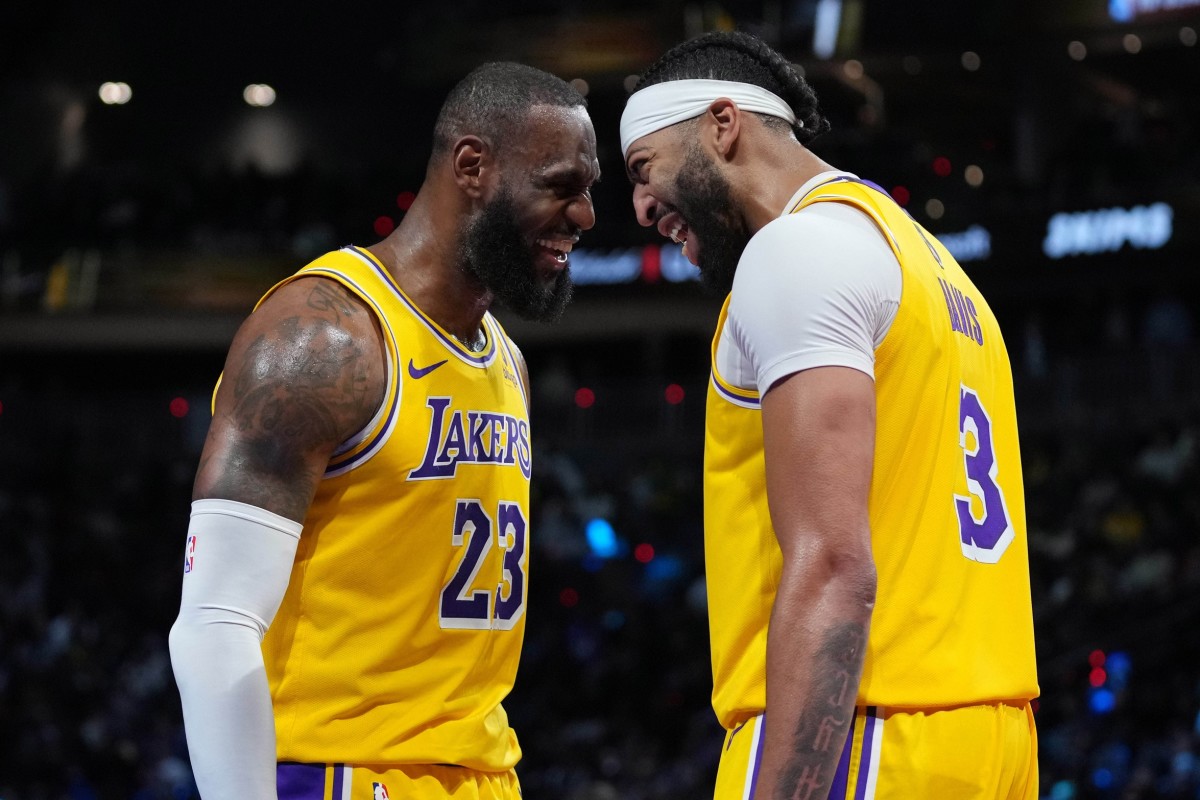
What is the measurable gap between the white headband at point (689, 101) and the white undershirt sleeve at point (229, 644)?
1.06 meters

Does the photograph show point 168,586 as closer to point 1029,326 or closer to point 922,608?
point 1029,326

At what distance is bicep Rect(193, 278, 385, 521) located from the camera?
2.82 metres

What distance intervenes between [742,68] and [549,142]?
841 millimetres

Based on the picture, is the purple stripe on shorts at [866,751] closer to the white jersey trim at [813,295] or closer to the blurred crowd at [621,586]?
the white jersey trim at [813,295]

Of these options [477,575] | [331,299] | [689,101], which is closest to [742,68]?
[689,101]

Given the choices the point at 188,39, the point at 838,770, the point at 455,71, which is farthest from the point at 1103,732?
the point at 188,39

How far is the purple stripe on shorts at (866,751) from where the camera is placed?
228 cm

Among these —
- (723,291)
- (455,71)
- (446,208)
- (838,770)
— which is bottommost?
(838,770)

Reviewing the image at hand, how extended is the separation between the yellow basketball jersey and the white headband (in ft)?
0.84

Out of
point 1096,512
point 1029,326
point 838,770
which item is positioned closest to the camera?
point 838,770

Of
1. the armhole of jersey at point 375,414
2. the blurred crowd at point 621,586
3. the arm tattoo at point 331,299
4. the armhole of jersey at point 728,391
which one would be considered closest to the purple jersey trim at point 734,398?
the armhole of jersey at point 728,391

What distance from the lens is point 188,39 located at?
24.9 metres

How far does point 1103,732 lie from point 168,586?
402 inches

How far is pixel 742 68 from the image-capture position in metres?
2.68
